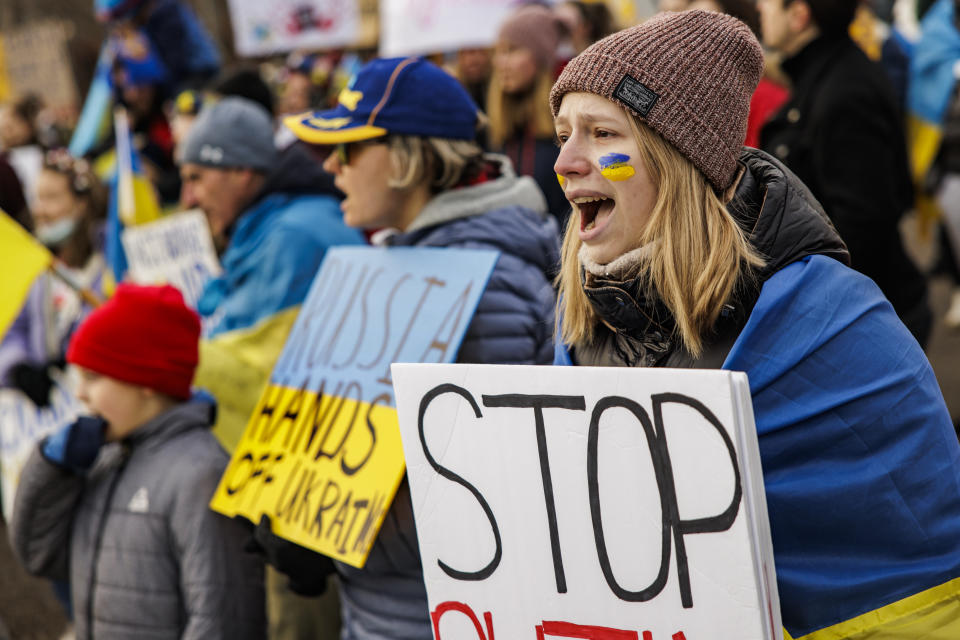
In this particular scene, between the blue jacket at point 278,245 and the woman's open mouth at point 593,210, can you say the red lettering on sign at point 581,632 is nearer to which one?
the woman's open mouth at point 593,210

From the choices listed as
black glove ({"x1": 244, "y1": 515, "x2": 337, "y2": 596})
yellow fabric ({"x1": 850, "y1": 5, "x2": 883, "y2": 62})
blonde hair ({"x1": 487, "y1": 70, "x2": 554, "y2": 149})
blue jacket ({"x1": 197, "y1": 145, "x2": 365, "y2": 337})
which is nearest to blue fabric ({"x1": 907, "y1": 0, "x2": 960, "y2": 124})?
yellow fabric ({"x1": 850, "y1": 5, "x2": 883, "y2": 62})

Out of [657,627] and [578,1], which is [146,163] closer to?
[578,1]

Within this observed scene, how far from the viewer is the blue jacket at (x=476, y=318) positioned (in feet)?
8.46

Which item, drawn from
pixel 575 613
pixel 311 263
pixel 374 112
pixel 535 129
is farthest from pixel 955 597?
pixel 535 129

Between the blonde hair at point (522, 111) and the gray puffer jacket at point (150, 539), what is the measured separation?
2.45 m

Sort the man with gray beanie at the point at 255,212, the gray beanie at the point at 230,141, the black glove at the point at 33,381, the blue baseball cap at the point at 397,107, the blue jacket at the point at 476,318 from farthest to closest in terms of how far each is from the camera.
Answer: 1. the black glove at the point at 33,381
2. the gray beanie at the point at 230,141
3. the man with gray beanie at the point at 255,212
4. the blue baseball cap at the point at 397,107
5. the blue jacket at the point at 476,318

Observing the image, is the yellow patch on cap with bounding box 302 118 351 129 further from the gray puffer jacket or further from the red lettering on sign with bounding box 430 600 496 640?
the red lettering on sign with bounding box 430 600 496 640

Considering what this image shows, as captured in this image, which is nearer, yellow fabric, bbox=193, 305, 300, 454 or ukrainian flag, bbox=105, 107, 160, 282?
yellow fabric, bbox=193, 305, 300, 454

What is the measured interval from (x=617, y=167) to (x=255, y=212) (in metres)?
2.40

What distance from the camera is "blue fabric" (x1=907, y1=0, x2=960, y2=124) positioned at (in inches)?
210

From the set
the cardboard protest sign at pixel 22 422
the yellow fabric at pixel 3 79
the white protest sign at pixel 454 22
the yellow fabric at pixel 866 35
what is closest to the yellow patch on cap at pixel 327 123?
the cardboard protest sign at pixel 22 422

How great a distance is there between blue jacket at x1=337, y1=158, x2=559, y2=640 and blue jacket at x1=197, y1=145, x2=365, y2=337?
0.90m

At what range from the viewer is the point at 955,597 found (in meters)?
1.72

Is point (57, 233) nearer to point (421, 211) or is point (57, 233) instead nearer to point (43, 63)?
point (421, 211)
